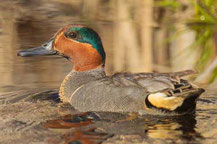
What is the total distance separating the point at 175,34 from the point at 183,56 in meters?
1.22

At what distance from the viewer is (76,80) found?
6.97 metres

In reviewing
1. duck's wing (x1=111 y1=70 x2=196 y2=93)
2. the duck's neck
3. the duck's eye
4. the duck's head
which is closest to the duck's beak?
the duck's head

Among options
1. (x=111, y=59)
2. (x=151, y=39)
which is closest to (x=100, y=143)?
(x=111, y=59)

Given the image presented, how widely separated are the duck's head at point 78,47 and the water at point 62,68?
0.52 m

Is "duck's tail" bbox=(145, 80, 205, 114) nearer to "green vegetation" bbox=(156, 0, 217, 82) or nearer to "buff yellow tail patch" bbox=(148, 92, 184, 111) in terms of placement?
"buff yellow tail patch" bbox=(148, 92, 184, 111)

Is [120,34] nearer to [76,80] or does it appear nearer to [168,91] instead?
[76,80]

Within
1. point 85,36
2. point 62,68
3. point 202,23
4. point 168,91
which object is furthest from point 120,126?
point 202,23

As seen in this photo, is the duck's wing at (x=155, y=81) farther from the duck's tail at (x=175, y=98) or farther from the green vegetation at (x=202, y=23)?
the green vegetation at (x=202, y=23)

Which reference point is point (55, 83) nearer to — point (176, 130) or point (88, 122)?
point (88, 122)

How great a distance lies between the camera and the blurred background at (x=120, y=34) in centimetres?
826

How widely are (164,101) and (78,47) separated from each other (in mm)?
1238

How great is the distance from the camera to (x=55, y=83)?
7684mm

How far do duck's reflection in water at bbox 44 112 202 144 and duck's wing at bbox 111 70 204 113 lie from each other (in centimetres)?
11

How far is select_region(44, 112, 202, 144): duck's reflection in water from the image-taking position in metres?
5.72
